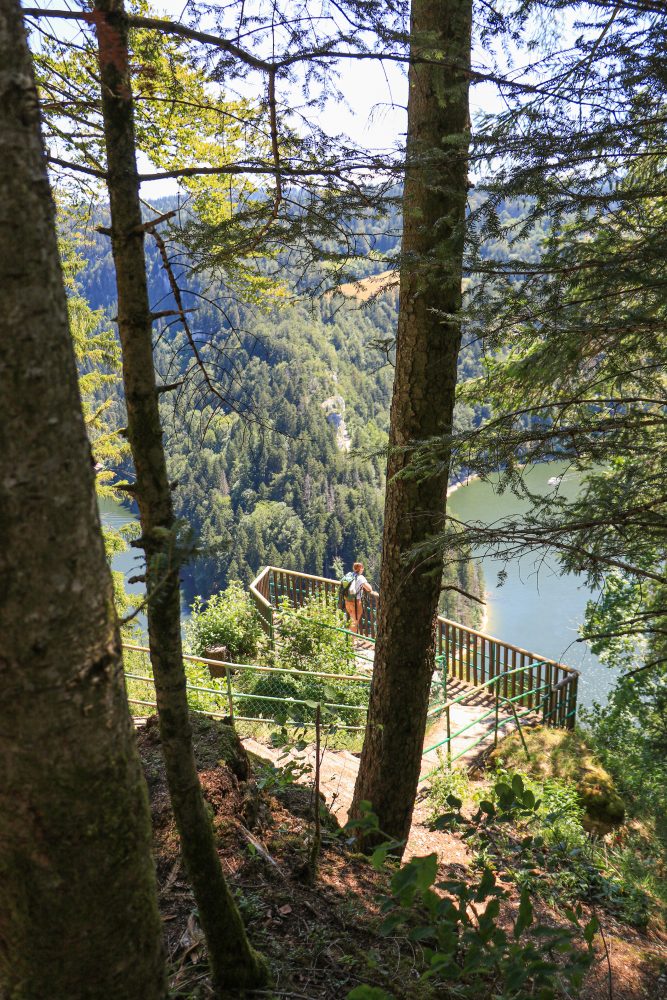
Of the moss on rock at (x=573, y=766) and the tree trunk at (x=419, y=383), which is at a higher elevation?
the tree trunk at (x=419, y=383)

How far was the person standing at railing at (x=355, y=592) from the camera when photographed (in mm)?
10273

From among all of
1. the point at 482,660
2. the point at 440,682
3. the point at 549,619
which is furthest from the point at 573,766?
the point at 549,619

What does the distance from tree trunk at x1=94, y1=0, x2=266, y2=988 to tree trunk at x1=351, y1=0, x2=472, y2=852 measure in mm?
1505

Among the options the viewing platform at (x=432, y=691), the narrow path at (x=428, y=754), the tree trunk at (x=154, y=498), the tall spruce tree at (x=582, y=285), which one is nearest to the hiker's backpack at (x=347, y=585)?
the viewing platform at (x=432, y=691)

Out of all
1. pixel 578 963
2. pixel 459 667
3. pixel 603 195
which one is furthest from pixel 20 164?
pixel 459 667

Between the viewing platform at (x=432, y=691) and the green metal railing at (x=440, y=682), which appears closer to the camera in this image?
the viewing platform at (x=432, y=691)

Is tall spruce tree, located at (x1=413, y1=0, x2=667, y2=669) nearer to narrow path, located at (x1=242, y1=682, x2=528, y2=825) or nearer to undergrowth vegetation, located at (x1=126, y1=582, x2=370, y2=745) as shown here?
narrow path, located at (x1=242, y1=682, x2=528, y2=825)

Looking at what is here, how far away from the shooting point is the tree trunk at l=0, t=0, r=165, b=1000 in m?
0.98

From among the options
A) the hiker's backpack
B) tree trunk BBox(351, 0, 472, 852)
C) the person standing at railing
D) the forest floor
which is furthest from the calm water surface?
the forest floor

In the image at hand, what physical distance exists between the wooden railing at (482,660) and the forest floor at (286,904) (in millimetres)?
4246

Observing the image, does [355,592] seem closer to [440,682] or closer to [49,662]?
[440,682]

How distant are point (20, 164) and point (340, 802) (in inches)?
204

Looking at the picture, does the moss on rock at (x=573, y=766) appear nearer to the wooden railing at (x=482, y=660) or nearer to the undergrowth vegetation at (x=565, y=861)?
the undergrowth vegetation at (x=565, y=861)

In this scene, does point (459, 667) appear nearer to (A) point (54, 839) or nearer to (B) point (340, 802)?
(B) point (340, 802)
